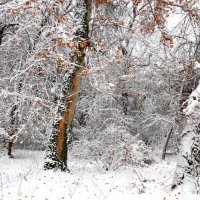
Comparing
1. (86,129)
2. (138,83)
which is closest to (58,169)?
(86,129)

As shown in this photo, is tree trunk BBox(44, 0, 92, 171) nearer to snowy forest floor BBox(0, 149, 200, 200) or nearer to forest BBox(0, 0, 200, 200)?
forest BBox(0, 0, 200, 200)

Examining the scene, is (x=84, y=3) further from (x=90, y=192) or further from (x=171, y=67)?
(x=171, y=67)

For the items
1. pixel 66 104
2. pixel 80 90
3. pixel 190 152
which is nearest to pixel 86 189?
pixel 190 152

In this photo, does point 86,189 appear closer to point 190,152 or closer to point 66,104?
point 190,152

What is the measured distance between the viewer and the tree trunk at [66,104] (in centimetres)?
1045

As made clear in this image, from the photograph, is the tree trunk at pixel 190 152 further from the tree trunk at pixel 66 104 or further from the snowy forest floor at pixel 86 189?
the tree trunk at pixel 66 104

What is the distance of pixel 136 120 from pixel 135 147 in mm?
9440

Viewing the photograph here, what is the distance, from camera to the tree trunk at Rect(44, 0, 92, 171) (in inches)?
411

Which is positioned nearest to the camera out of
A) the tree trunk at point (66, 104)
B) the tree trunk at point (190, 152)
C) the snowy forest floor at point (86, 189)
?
the snowy forest floor at point (86, 189)

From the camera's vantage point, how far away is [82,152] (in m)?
16.1

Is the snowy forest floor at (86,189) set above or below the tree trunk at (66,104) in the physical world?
below

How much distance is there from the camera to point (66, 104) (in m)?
10.6

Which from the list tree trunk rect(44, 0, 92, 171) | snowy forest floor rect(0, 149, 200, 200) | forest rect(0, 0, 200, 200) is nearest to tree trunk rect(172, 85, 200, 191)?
forest rect(0, 0, 200, 200)

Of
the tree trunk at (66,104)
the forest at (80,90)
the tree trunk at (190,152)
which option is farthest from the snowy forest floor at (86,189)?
the tree trunk at (66,104)
